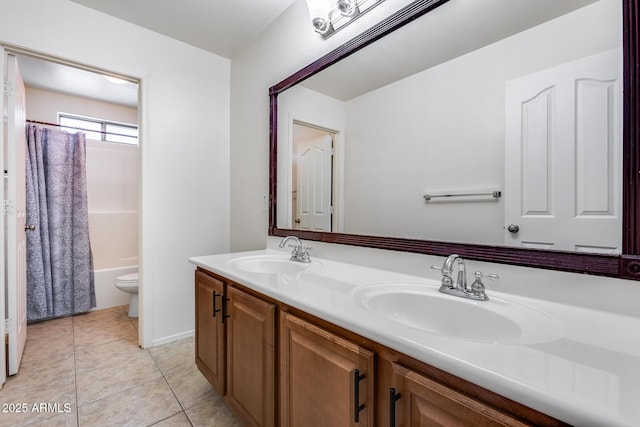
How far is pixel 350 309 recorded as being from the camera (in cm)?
81

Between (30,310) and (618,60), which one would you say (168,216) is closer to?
(30,310)

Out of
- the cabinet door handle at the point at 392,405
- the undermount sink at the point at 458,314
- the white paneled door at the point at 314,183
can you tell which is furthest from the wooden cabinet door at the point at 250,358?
the white paneled door at the point at 314,183

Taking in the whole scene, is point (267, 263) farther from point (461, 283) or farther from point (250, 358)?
point (461, 283)

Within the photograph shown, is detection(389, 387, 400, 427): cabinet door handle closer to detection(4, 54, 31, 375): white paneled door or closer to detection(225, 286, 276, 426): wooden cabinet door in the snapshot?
detection(225, 286, 276, 426): wooden cabinet door

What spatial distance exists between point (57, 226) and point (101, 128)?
1.36 metres

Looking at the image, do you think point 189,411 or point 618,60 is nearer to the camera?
point 618,60

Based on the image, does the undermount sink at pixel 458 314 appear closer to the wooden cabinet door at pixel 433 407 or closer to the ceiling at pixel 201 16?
the wooden cabinet door at pixel 433 407

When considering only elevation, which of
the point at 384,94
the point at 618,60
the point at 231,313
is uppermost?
the point at 384,94

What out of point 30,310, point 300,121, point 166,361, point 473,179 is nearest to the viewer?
point 473,179

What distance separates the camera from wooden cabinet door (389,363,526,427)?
518 mm

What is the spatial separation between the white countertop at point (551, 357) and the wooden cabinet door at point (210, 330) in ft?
2.18

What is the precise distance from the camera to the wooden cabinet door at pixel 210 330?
56.0 inches

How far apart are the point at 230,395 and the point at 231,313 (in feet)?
1.32

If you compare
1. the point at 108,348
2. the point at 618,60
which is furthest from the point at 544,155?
the point at 108,348
